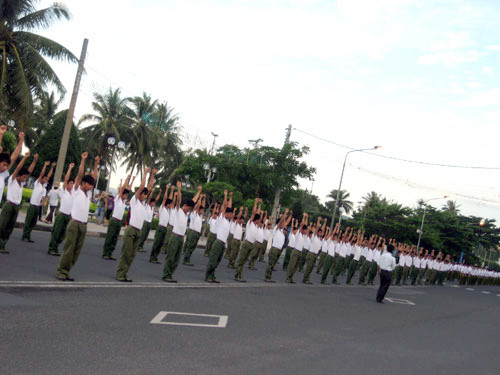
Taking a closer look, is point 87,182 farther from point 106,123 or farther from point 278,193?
point 106,123

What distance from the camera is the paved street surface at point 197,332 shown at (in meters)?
5.09

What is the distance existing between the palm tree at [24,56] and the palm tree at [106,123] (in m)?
19.9

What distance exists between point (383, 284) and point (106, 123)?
3413cm

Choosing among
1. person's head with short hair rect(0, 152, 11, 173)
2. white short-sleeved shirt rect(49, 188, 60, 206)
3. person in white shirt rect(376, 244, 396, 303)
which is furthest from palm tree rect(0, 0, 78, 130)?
person in white shirt rect(376, 244, 396, 303)

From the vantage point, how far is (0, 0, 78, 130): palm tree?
68.0 feet

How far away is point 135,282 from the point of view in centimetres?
1018

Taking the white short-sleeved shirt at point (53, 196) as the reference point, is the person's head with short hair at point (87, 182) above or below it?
above

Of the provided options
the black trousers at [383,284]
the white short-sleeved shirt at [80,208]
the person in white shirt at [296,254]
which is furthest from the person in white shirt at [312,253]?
the white short-sleeved shirt at [80,208]

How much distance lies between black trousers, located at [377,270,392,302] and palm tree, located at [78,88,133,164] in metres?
31.5

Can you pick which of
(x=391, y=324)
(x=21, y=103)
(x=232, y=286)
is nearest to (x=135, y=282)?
(x=232, y=286)

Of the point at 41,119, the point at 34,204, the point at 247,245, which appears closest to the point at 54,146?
the point at 41,119

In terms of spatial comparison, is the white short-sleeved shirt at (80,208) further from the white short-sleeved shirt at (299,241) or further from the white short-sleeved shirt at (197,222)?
the white short-sleeved shirt at (299,241)

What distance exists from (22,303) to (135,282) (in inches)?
141

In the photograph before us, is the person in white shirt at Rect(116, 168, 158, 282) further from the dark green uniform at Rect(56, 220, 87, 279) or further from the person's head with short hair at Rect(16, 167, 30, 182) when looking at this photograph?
the person's head with short hair at Rect(16, 167, 30, 182)
